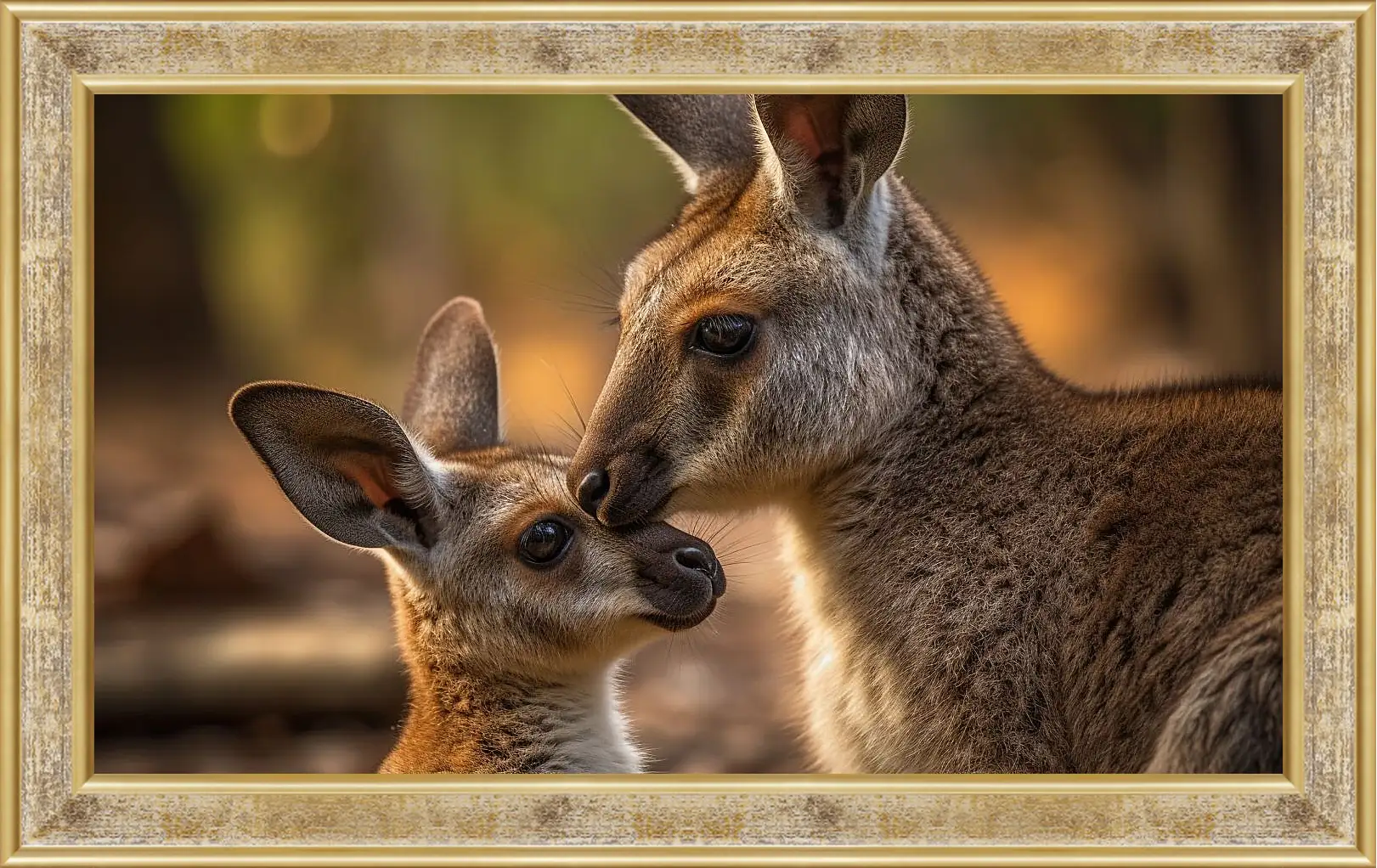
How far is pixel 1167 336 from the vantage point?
5.91 metres

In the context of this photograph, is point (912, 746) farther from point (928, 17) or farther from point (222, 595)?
point (222, 595)

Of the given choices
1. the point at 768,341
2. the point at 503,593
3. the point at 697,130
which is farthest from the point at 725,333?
the point at 503,593

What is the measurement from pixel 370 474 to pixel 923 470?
1628 mm

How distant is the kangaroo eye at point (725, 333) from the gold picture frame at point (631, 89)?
0.71m

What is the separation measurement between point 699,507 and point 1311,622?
1741 mm

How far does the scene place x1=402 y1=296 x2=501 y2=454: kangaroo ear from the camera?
498cm

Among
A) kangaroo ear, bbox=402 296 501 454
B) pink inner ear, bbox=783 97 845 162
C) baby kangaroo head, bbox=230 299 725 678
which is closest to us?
pink inner ear, bbox=783 97 845 162

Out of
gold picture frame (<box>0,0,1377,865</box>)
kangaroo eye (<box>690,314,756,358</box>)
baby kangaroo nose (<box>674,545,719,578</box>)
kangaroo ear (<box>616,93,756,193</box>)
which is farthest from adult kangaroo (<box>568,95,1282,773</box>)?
kangaroo ear (<box>616,93,756,193</box>)

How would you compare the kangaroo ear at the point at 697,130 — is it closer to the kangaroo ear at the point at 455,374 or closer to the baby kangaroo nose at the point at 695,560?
the kangaroo ear at the point at 455,374

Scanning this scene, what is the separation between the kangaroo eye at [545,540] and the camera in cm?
430

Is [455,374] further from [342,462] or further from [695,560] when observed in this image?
[695,560]

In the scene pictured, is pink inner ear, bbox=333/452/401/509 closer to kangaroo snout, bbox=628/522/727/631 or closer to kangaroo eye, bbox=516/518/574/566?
kangaroo eye, bbox=516/518/574/566

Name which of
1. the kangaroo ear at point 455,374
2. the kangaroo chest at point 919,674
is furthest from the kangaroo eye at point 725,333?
the kangaroo ear at point 455,374

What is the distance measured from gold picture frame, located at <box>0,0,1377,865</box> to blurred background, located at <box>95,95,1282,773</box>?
15 centimetres
